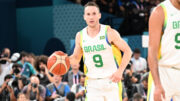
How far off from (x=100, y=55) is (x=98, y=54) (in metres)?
0.04

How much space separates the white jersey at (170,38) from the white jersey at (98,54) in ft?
7.26

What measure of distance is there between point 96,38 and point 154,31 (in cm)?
243

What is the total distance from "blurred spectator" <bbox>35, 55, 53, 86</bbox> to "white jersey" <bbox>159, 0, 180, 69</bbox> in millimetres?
6905

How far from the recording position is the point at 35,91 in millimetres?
10008

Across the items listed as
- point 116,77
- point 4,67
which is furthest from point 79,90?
point 116,77

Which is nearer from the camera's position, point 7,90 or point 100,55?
point 100,55

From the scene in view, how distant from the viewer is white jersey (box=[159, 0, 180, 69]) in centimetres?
430

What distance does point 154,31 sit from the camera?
4.19 metres

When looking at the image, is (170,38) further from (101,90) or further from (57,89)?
(57,89)

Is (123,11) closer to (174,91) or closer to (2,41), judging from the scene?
(2,41)

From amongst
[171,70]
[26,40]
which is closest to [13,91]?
[171,70]

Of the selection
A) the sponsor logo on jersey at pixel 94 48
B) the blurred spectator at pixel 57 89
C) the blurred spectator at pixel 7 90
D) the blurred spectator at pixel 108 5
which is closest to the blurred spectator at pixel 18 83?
the blurred spectator at pixel 7 90

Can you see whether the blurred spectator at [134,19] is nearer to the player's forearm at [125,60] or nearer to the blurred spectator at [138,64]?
the blurred spectator at [138,64]

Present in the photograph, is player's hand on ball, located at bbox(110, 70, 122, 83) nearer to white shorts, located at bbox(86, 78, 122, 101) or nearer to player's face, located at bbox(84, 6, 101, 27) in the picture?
white shorts, located at bbox(86, 78, 122, 101)
